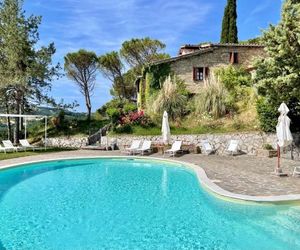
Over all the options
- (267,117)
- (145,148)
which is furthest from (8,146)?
(267,117)

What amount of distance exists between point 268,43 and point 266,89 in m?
2.00

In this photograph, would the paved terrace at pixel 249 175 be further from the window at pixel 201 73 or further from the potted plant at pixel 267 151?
the window at pixel 201 73

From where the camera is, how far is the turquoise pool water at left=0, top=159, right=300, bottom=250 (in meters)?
7.07

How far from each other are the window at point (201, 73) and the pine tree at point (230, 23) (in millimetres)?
10700

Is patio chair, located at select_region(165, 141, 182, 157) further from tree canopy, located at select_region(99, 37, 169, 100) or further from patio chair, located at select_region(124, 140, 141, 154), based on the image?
tree canopy, located at select_region(99, 37, 169, 100)

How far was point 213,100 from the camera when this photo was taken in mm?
22938

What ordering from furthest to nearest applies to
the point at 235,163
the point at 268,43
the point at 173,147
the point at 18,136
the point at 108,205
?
the point at 18,136 → the point at 173,147 → the point at 235,163 → the point at 268,43 → the point at 108,205

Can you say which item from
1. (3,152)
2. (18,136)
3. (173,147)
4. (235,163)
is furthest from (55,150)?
(235,163)

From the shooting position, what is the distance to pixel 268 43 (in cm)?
1465

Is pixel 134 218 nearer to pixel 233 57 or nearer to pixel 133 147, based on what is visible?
pixel 133 147

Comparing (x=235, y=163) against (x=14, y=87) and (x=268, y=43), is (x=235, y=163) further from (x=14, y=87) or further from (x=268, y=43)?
(x=14, y=87)

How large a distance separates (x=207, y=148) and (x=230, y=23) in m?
21.2

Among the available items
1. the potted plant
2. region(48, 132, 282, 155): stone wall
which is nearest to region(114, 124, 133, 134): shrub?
region(48, 132, 282, 155): stone wall

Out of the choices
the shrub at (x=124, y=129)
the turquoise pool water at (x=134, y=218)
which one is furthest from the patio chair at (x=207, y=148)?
the turquoise pool water at (x=134, y=218)
